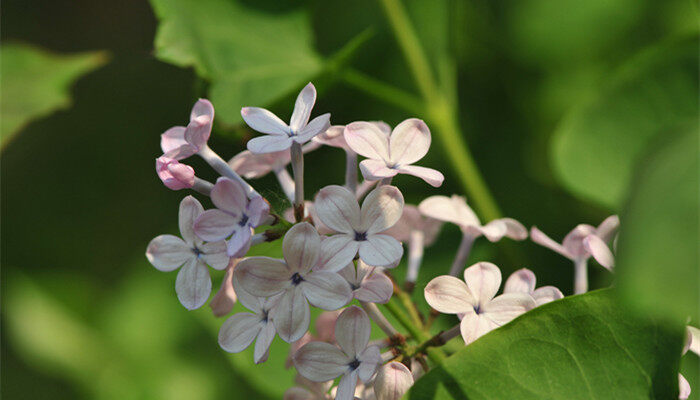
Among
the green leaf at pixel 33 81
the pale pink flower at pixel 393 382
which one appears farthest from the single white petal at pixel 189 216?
the green leaf at pixel 33 81

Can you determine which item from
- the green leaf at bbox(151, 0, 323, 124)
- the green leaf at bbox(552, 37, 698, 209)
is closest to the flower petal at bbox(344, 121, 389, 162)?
the green leaf at bbox(151, 0, 323, 124)

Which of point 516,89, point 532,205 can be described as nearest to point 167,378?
point 532,205

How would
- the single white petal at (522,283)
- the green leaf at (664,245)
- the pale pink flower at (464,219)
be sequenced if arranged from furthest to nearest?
the pale pink flower at (464,219) → the single white petal at (522,283) → the green leaf at (664,245)

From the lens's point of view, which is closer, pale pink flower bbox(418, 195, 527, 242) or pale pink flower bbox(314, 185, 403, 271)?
pale pink flower bbox(314, 185, 403, 271)

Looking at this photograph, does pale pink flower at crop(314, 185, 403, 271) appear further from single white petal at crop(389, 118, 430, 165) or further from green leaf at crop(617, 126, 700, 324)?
green leaf at crop(617, 126, 700, 324)

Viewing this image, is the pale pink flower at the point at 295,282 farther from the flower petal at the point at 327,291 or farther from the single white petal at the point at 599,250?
the single white petal at the point at 599,250

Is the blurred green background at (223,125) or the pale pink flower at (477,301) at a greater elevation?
the blurred green background at (223,125)
